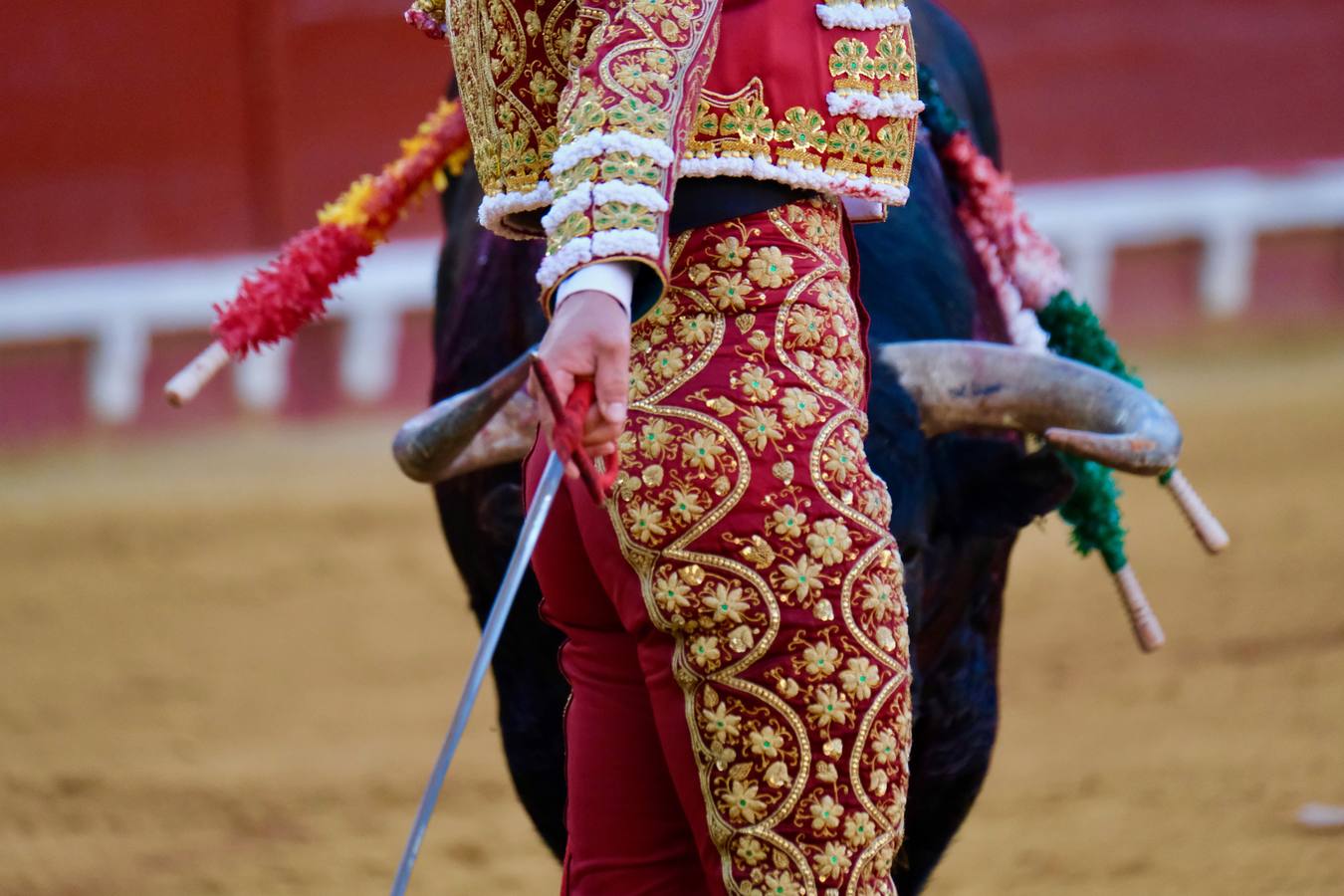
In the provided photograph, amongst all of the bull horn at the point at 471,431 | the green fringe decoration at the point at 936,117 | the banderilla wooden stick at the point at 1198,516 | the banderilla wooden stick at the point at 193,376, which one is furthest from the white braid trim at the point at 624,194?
the green fringe decoration at the point at 936,117

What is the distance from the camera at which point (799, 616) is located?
1372 mm

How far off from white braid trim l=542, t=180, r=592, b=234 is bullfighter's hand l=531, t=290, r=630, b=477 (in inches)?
2.4

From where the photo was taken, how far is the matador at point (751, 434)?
Result: 1372 mm

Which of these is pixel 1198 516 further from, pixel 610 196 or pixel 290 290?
pixel 610 196

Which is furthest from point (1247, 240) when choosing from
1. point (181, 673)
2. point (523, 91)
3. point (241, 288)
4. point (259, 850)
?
point (523, 91)

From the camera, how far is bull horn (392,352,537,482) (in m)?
1.78

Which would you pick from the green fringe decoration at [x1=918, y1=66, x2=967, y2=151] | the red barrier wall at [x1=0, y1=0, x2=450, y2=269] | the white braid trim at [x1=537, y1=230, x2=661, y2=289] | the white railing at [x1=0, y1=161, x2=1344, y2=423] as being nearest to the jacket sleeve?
the white braid trim at [x1=537, y1=230, x2=661, y2=289]

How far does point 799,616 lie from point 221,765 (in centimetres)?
270

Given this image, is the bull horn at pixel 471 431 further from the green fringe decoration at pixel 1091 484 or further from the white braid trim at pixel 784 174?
the green fringe decoration at pixel 1091 484

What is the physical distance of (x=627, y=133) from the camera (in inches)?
50.4

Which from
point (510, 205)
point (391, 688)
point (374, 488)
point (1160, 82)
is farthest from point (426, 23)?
point (1160, 82)

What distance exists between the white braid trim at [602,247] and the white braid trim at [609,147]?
54 millimetres

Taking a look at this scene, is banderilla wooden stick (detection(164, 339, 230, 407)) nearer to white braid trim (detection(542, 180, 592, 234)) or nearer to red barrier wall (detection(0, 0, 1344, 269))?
white braid trim (detection(542, 180, 592, 234))

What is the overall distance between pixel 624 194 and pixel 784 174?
17 centimetres
